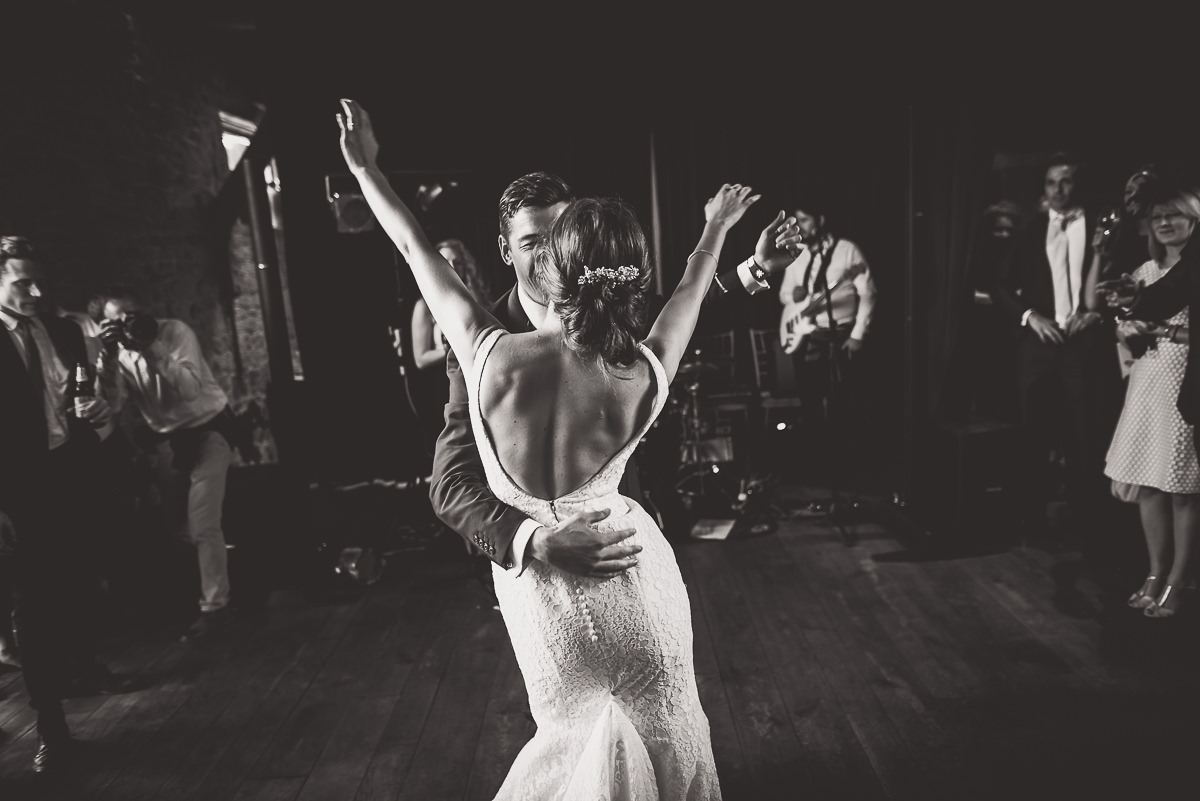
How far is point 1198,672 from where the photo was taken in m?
2.74

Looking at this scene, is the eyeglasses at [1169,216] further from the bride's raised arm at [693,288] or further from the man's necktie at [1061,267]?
the bride's raised arm at [693,288]

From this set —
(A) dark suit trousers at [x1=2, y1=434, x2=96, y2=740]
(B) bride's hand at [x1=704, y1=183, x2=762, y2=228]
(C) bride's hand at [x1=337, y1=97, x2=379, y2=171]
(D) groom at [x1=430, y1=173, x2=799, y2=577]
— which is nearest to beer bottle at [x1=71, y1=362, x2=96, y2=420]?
(A) dark suit trousers at [x1=2, y1=434, x2=96, y2=740]

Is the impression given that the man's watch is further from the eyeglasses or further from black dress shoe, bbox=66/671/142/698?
black dress shoe, bbox=66/671/142/698

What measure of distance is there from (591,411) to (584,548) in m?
0.23

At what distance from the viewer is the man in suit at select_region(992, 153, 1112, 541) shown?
13.1 feet

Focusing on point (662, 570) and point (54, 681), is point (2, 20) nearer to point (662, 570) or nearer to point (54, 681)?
point (54, 681)

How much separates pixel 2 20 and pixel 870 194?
5.57 m

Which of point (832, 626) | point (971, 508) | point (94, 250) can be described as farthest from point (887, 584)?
point (94, 250)

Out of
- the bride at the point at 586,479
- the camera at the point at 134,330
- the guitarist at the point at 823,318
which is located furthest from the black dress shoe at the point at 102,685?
the guitarist at the point at 823,318

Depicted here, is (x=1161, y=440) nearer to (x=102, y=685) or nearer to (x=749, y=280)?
(x=749, y=280)

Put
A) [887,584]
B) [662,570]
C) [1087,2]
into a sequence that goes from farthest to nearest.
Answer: [1087,2] < [887,584] < [662,570]

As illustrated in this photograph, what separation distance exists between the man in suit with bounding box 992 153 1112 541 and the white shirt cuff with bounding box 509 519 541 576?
3.55 metres

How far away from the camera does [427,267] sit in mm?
1459

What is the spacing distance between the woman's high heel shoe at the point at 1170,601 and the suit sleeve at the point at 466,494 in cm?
294
